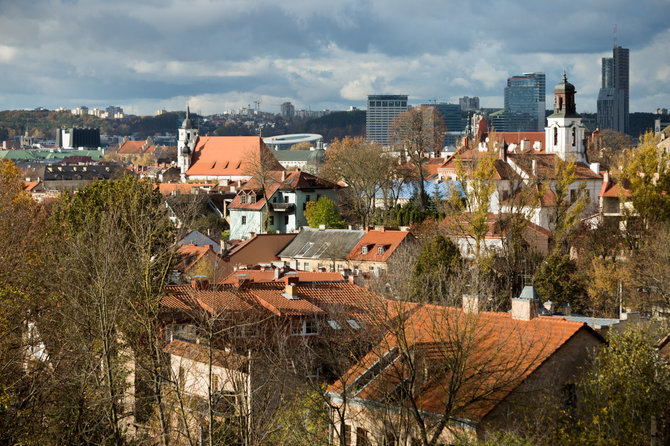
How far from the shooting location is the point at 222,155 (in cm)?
12938

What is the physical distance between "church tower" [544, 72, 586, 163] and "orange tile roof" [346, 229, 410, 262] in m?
22.9

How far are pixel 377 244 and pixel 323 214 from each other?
14.4 meters

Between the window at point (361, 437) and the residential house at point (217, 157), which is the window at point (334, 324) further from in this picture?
the residential house at point (217, 157)

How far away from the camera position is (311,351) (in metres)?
24.2

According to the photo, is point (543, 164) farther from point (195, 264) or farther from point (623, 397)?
point (623, 397)

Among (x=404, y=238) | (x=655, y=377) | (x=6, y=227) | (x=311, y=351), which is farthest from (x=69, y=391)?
(x=404, y=238)

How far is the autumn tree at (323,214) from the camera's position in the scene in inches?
2657

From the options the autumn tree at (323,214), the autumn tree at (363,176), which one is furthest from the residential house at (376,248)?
the autumn tree at (323,214)

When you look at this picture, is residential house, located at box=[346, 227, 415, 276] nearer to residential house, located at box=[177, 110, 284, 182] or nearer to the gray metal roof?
the gray metal roof

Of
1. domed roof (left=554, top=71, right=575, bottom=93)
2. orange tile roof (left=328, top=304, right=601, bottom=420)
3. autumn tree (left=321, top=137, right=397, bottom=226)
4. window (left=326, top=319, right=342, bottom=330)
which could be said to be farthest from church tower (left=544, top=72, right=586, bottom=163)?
orange tile roof (left=328, top=304, right=601, bottom=420)

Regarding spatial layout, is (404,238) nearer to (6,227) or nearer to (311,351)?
(6,227)

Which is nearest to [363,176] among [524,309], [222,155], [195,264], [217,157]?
[195,264]

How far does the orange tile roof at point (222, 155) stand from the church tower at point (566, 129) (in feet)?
183

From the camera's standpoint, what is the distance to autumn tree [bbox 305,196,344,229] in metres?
67.5
